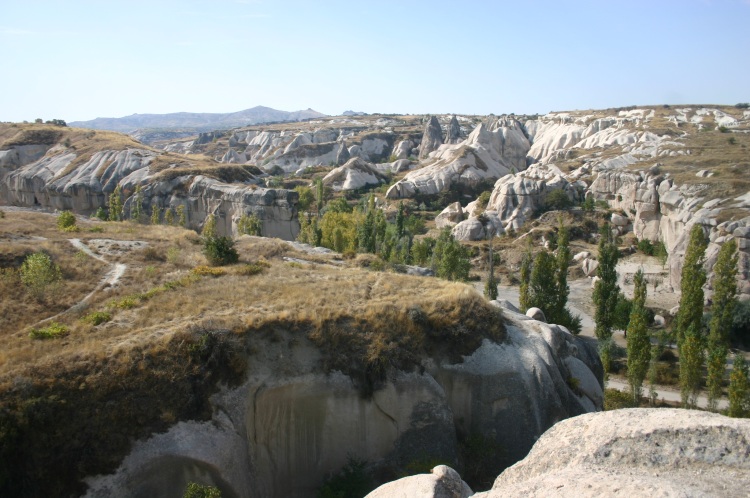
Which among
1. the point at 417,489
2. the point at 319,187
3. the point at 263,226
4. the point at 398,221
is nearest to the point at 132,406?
the point at 417,489

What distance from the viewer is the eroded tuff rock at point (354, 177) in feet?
335

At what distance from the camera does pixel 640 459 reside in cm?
895

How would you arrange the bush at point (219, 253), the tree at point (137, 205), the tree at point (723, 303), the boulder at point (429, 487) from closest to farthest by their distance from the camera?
the boulder at point (429, 487) < the bush at point (219, 253) < the tree at point (723, 303) < the tree at point (137, 205)

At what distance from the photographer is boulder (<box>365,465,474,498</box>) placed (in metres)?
11.4

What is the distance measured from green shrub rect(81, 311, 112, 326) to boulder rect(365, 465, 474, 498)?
11.4 metres

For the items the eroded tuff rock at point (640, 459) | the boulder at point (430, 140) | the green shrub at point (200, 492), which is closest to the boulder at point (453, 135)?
the boulder at point (430, 140)

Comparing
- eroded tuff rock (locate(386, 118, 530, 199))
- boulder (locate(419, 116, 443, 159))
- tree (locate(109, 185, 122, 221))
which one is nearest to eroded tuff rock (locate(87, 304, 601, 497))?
tree (locate(109, 185, 122, 221))

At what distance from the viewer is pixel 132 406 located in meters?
15.0

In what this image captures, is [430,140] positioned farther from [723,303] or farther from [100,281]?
[100,281]

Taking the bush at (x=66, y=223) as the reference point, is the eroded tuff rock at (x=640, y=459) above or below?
below

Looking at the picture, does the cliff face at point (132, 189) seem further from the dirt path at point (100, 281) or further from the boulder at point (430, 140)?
the boulder at point (430, 140)

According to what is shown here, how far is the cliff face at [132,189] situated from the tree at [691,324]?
38545 millimetres

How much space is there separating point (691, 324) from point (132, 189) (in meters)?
57.8

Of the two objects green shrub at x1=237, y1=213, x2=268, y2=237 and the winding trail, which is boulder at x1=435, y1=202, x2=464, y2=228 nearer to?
the winding trail
